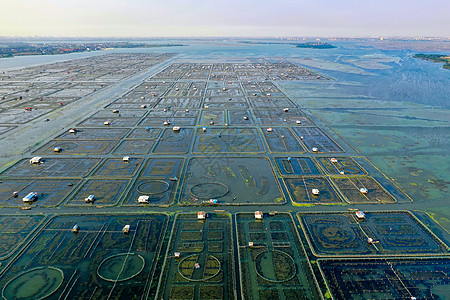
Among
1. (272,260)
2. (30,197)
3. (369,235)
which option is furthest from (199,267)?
(30,197)

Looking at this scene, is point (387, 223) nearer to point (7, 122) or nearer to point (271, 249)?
point (271, 249)

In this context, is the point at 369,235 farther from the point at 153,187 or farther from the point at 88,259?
the point at 88,259

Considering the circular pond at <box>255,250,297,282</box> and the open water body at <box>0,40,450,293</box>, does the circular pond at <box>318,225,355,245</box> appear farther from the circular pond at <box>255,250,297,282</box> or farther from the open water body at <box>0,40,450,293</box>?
the circular pond at <box>255,250,297,282</box>

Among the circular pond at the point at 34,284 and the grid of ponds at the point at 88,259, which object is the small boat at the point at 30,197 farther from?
the circular pond at the point at 34,284

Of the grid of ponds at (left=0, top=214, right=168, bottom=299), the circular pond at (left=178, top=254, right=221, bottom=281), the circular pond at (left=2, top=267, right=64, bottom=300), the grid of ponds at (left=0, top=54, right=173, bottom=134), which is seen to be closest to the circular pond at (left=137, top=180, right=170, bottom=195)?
the grid of ponds at (left=0, top=214, right=168, bottom=299)

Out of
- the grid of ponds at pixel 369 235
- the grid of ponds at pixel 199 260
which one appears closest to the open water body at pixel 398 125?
the grid of ponds at pixel 369 235

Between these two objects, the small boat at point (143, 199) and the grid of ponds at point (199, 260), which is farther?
the small boat at point (143, 199)
